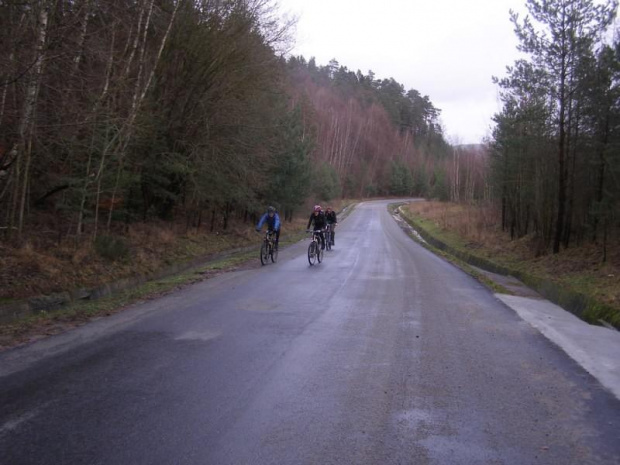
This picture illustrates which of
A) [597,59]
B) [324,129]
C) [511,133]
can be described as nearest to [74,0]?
[597,59]

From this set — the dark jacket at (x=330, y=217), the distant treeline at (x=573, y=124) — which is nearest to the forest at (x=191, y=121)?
the distant treeline at (x=573, y=124)

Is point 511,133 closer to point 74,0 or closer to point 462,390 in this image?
point 74,0

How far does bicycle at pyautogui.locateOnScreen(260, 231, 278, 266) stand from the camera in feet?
54.2

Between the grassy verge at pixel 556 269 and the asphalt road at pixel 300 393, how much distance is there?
3123 mm

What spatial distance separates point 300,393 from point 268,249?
1192 centimetres

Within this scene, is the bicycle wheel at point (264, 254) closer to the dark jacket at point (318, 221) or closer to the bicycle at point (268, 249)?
the bicycle at point (268, 249)

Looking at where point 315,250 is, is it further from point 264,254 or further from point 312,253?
point 264,254

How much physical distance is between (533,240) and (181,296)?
15.8 m

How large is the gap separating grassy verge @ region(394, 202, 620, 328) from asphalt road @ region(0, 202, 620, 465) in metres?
3.12

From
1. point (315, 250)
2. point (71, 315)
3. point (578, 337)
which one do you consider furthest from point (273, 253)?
point (578, 337)

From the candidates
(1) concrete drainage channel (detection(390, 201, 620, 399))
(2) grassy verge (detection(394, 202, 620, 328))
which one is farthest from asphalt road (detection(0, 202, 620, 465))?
(2) grassy verge (detection(394, 202, 620, 328))

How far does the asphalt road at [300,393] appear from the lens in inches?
153

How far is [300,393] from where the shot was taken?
16.6 ft

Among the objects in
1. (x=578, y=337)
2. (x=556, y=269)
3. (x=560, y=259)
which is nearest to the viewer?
(x=578, y=337)
